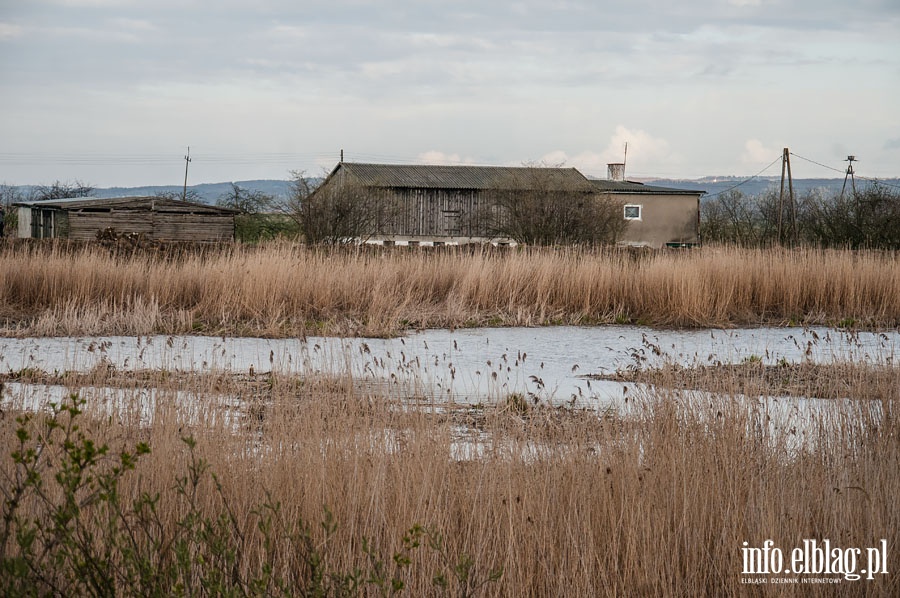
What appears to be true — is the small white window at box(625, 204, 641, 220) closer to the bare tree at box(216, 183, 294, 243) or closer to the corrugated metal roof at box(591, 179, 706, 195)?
the corrugated metal roof at box(591, 179, 706, 195)

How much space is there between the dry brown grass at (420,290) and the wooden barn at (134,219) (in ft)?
48.0

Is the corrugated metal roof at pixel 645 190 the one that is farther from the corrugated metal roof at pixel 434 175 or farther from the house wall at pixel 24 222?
the house wall at pixel 24 222

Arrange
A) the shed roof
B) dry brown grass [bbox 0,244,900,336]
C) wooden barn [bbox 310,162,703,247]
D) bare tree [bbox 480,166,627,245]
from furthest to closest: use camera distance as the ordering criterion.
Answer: wooden barn [bbox 310,162,703,247], the shed roof, bare tree [bbox 480,166,627,245], dry brown grass [bbox 0,244,900,336]

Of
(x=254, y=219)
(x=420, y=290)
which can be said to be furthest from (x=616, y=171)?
(x=420, y=290)

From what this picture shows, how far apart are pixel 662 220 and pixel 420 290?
97.8 ft

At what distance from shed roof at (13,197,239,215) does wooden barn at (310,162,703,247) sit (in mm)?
5883

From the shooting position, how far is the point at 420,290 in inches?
502

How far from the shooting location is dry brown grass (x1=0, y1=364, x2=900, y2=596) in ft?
10.5

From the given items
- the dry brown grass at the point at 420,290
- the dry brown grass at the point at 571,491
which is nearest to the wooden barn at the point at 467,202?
the dry brown grass at the point at 420,290

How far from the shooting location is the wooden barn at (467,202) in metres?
35.6

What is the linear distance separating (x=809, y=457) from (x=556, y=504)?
4.44 ft

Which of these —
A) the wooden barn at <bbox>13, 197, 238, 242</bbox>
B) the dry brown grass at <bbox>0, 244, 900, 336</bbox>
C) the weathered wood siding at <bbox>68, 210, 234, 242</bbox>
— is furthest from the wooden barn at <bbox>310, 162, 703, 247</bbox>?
the dry brown grass at <bbox>0, 244, 900, 336</bbox>

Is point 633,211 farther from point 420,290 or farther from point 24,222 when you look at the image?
point 420,290

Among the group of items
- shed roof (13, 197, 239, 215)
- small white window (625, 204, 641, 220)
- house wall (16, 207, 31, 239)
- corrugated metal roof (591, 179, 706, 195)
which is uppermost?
corrugated metal roof (591, 179, 706, 195)
